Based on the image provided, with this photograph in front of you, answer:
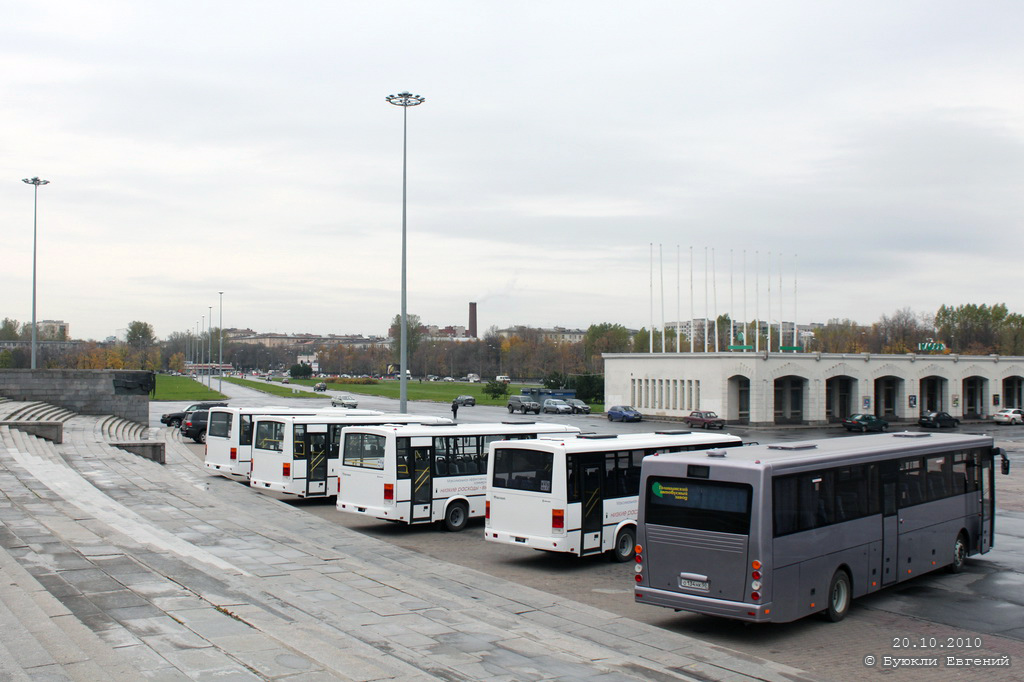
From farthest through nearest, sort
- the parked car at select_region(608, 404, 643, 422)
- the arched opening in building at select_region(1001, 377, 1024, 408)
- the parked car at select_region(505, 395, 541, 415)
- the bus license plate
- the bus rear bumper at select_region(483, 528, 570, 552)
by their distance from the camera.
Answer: the arched opening in building at select_region(1001, 377, 1024, 408), the parked car at select_region(505, 395, 541, 415), the parked car at select_region(608, 404, 643, 422), the bus rear bumper at select_region(483, 528, 570, 552), the bus license plate

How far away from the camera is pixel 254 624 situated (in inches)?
387

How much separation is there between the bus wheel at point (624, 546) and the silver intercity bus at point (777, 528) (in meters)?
4.45

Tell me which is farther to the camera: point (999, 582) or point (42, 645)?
point (999, 582)

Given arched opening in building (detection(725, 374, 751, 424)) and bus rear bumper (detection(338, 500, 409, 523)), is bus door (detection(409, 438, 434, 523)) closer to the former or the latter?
bus rear bumper (detection(338, 500, 409, 523))

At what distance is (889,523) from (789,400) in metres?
50.2

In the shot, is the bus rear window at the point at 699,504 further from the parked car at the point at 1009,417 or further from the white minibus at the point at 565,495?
the parked car at the point at 1009,417

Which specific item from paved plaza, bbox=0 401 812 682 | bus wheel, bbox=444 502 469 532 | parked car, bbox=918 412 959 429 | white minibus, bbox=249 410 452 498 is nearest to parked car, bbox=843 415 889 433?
parked car, bbox=918 412 959 429

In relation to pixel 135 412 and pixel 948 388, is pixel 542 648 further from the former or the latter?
pixel 948 388

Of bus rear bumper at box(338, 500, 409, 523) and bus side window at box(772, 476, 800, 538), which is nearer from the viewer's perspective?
bus side window at box(772, 476, 800, 538)

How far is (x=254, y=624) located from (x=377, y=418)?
1546cm

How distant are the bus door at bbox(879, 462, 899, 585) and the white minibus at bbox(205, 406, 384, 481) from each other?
1701 cm

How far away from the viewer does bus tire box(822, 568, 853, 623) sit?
39.7ft

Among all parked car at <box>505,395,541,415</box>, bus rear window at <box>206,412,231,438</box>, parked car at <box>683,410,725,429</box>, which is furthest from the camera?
parked car at <box>505,395,541,415</box>

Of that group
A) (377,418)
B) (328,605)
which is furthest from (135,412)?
(328,605)
